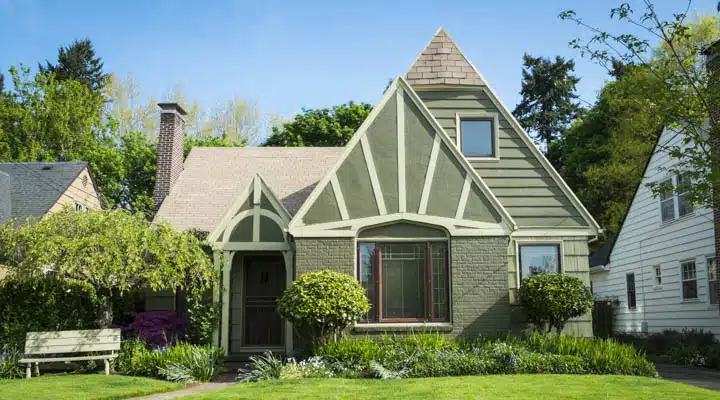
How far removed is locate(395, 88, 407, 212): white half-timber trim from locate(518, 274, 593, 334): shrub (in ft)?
10.5

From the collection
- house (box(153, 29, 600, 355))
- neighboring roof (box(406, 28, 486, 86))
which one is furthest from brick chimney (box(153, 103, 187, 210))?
neighboring roof (box(406, 28, 486, 86))

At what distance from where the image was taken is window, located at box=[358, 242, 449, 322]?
14.4 meters

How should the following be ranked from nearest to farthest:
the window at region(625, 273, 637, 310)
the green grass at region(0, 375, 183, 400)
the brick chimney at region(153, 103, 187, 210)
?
the green grass at region(0, 375, 183, 400) → the brick chimney at region(153, 103, 187, 210) → the window at region(625, 273, 637, 310)

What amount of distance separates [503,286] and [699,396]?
503 centimetres

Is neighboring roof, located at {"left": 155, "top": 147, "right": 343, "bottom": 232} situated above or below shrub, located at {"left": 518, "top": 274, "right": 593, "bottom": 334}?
above

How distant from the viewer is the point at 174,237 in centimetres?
1455

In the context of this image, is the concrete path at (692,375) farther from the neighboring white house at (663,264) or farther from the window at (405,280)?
the window at (405,280)

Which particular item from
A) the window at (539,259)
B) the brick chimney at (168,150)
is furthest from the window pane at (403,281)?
the brick chimney at (168,150)

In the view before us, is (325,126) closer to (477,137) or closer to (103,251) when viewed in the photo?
(477,137)

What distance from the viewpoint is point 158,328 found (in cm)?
1550

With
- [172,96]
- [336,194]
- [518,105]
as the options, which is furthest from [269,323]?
[518,105]

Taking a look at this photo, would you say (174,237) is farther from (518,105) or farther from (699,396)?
(518,105)

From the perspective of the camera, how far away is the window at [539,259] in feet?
51.2

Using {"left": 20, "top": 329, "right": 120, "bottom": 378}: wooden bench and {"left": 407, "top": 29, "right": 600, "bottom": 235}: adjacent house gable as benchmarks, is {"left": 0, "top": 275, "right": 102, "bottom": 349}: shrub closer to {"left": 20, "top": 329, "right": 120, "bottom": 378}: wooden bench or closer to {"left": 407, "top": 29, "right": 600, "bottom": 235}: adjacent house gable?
{"left": 20, "top": 329, "right": 120, "bottom": 378}: wooden bench
